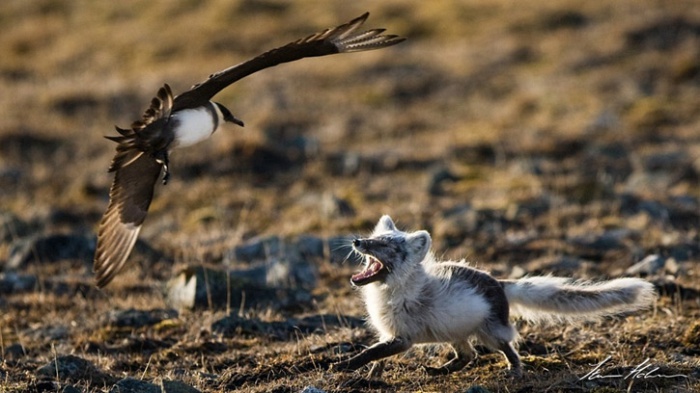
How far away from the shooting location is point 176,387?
20.8ft

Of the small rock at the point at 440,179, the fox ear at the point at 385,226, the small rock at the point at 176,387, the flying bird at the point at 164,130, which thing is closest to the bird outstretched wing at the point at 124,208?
the flying bird at the point at 164,130

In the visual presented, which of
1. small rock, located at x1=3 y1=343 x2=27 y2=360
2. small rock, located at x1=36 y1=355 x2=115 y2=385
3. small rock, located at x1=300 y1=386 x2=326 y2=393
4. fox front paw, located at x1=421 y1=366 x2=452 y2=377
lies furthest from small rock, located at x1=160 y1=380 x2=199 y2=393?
small rock, located at x1=3 y1=343 x2=27 y2=360

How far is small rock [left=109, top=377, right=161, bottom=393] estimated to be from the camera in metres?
6.31

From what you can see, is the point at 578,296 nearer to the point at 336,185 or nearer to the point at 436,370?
the point at 436,370

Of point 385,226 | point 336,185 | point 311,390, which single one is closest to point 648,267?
point 385,226

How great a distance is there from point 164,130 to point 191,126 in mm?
271

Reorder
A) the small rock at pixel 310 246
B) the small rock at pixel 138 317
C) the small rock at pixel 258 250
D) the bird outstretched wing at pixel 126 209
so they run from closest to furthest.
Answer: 1. the bird outstretched wing at pixel 126 209
2. the small rock at pixel 138 317
3. the small rock at pixel 310 246
4. the small rock at pixel 258 250

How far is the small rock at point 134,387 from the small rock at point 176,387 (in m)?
0.05

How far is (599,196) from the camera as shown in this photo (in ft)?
42.3

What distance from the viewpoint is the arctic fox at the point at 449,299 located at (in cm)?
664

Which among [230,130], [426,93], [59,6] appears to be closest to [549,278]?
[230,130]

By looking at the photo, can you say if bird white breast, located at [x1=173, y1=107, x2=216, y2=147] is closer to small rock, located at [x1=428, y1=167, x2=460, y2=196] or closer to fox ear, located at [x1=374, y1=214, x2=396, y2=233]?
fox ear, located at [x1=374, y1=214, x2=396, y2=233]

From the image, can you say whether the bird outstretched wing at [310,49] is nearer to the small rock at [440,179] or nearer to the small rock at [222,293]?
the small rock at [222,293]

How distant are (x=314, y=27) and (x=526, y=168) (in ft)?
51.0
